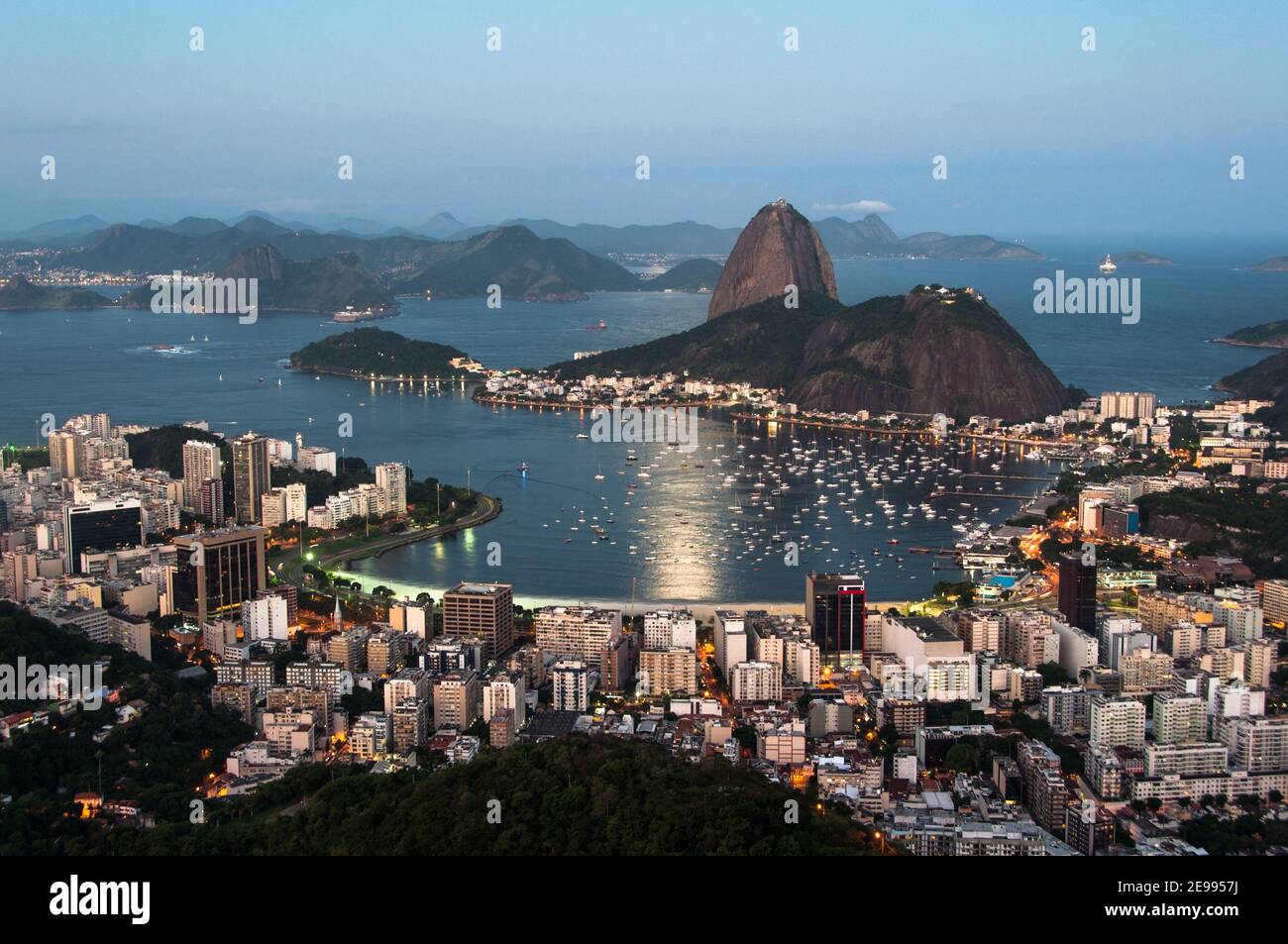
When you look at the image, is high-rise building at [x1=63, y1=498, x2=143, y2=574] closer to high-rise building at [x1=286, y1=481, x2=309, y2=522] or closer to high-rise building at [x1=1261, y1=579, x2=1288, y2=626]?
high-rise building at [x1=286, y1=481, x2=309, y2=522]

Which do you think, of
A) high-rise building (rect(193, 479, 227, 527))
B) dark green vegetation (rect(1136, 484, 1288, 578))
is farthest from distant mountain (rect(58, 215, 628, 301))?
dark green vegetation (rect(1136, 484, 1288, 578))

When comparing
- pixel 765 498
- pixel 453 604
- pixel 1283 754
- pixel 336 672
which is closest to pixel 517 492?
pixel 765 498

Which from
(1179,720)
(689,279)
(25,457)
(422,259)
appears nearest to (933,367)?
(25,457)

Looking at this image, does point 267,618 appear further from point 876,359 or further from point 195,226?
point 195,226

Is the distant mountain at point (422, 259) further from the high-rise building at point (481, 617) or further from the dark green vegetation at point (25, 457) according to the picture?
the high-rise building at point (481, 617)

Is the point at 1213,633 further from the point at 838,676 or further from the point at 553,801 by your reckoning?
the point at 553,801

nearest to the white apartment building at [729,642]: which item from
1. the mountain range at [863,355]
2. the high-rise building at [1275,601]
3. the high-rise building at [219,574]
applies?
the high-rise building at [219,574]
